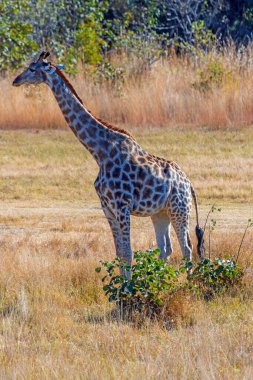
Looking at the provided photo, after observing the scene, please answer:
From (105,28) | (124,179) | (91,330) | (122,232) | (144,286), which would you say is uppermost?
(124,179)

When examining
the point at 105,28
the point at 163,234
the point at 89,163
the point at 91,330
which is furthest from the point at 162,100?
the point at 91,330

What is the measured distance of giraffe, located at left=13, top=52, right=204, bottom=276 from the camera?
8461 millimetres

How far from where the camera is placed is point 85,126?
28.9ft

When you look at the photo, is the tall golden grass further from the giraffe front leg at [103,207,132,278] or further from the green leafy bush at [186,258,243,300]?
the giraffe front leg at [103,207,132,278]

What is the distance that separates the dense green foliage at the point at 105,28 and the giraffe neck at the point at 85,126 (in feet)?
33.5

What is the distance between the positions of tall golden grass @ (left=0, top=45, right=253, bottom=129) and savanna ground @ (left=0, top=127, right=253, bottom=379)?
2288mm

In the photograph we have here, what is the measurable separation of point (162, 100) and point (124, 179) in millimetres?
10109

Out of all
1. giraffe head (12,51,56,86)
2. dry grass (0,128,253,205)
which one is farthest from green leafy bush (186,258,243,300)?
dry grass (0,128,253,205)

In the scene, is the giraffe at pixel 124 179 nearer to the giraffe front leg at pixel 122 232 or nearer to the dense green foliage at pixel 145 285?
→ the giraffe front leg at pixel 122 232

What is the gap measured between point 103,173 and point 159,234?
0.88 metres

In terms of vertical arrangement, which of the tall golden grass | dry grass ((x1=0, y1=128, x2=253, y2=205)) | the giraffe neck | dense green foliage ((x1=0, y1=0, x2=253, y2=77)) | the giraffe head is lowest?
dry grass ((x1=0, y1=128, x2=253, y2=205))

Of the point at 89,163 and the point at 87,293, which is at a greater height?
the point at 87,293

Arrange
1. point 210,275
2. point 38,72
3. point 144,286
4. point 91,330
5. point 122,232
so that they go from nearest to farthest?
point 91,330, point 144,286, point 122,232, point 210,275, point 38,72

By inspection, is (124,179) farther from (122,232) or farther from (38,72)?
(38,72)
